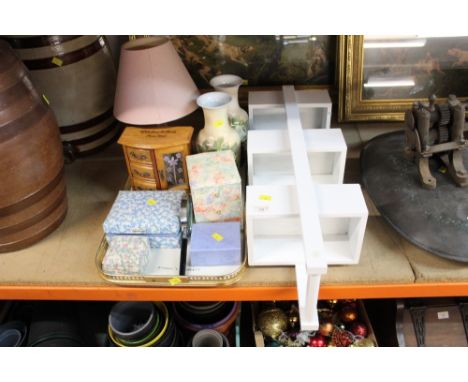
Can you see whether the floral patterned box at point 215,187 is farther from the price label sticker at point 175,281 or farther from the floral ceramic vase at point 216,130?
the price label sticker at point 175,281

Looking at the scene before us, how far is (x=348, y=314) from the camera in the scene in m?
1.11

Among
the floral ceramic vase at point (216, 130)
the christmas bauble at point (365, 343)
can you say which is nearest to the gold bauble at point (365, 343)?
the christmas bauble at point (365, 343)

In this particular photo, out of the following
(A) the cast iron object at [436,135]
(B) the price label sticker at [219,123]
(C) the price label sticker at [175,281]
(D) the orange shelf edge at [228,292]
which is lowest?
(D) the orange shelf edge at [228,292]

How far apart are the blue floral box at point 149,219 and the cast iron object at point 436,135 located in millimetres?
540

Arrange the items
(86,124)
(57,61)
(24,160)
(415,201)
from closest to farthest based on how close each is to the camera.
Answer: (24,160) < (415,201) < (57,61) < (86,124)

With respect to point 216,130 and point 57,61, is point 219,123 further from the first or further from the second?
point 57,61

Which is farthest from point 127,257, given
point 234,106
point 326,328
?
point 326,328

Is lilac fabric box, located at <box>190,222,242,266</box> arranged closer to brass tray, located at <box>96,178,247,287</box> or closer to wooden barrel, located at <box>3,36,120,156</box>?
brass tray, located at <box>96,178,247,287</box>

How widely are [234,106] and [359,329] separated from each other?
0.65 meters

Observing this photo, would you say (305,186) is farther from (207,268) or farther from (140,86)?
(140,86)

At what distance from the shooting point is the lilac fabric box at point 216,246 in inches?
33.7

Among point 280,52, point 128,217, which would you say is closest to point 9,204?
point 128,217

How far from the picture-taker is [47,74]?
1.03m

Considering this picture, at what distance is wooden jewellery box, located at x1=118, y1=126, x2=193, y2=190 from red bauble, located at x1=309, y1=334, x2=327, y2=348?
51 cm
